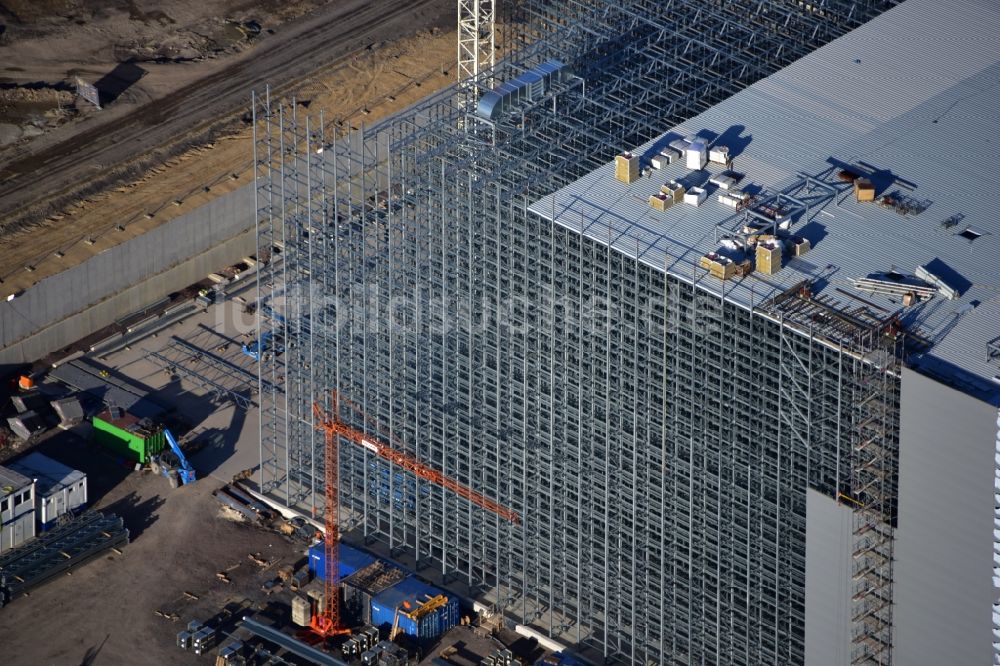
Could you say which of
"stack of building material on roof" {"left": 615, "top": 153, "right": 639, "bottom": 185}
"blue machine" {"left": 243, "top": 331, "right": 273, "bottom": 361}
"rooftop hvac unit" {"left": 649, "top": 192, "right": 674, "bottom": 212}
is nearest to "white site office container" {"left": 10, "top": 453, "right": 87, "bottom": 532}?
"blue machine" {"left": 243, "top": 331, "right": 273, "bottom": 361}

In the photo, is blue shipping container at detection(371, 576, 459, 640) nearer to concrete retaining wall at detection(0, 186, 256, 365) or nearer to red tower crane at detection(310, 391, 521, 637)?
red tower crane at detection(310, 391, 521, 637)

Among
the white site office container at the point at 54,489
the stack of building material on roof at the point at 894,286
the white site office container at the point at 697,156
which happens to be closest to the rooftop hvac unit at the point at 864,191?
the stack of building material on roof at the point at 894,286

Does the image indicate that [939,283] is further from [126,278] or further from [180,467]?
[126,278]

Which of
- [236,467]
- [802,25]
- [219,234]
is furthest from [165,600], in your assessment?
[802,25]

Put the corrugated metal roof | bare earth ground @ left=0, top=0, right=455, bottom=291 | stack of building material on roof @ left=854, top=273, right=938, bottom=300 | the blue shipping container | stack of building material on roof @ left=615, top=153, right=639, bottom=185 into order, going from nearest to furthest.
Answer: stack of building material on roof @ left=854, top=273, right=938, bottom=300
the corrugated metal roof
stack of building material on roof @ left=615, top=153, right=639, bottom=185
the blue shipping container
bare earth ground @ left=0, top=0, right=455, bottom=291

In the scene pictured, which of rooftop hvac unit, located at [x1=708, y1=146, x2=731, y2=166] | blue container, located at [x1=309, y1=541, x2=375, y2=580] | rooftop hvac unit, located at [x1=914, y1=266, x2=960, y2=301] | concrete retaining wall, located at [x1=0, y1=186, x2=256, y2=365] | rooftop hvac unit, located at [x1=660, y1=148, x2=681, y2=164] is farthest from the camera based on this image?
concrete retaining wall, located at [x1=0, y1=186, x2=256, y2=365]

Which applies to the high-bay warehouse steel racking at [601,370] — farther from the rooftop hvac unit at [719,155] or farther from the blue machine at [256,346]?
the blue machine at [256,346]

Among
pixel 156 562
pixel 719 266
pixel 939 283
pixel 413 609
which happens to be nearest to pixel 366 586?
pixel 413 609

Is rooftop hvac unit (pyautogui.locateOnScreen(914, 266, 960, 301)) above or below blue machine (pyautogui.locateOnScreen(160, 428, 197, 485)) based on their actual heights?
above
